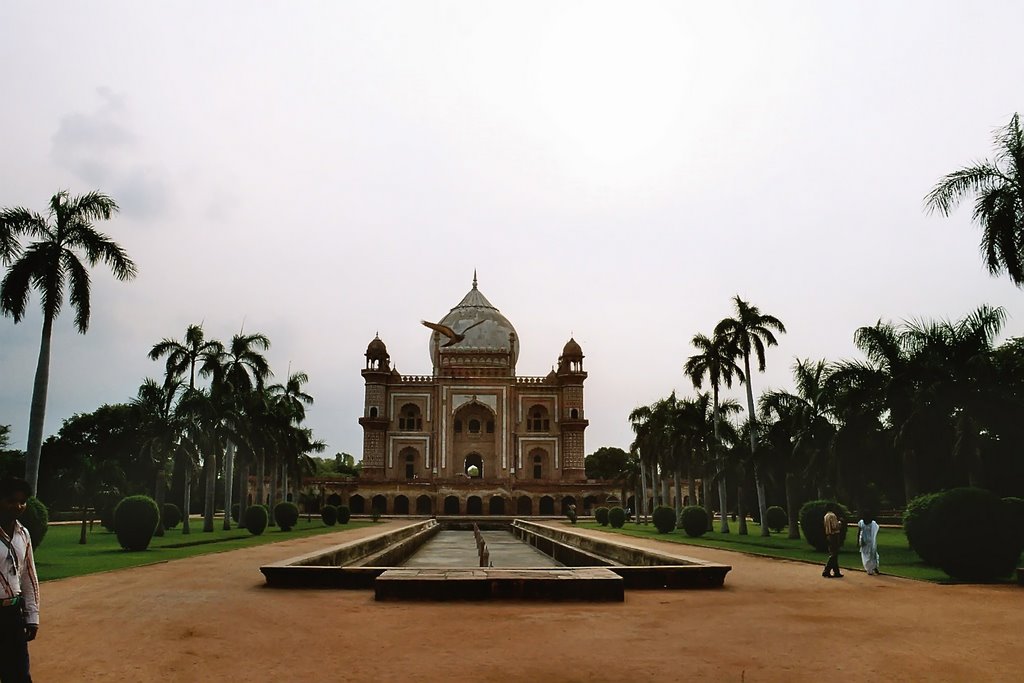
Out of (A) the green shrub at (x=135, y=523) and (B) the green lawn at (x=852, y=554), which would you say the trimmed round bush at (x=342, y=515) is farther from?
(A) the green shrub at (x=135, y=523)

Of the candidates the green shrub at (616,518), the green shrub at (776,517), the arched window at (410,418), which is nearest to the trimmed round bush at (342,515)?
the green shrub at (616,518)

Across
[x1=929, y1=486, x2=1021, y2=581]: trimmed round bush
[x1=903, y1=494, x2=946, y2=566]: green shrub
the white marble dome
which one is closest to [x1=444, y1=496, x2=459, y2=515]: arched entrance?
the white marble dome

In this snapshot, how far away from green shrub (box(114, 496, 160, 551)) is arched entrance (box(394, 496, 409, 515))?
38.0 metres

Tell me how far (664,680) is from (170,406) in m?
31.1

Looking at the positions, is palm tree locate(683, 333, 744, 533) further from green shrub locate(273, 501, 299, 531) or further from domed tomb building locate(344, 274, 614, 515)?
domed tomb building locate(344, 274, 614, 515)

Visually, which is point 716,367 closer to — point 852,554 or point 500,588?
point 852,554

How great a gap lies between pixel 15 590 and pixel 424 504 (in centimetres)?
5455

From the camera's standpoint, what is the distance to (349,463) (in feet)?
349

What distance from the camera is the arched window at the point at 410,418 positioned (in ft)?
213

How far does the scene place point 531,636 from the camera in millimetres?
7836

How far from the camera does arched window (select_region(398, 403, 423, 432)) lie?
65.0m

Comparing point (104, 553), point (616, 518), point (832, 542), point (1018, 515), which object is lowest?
point (616, 518)

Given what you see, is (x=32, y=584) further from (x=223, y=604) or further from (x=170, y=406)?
(x=170, y=406)

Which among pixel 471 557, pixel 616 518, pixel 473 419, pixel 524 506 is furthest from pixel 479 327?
pixel 471 557
